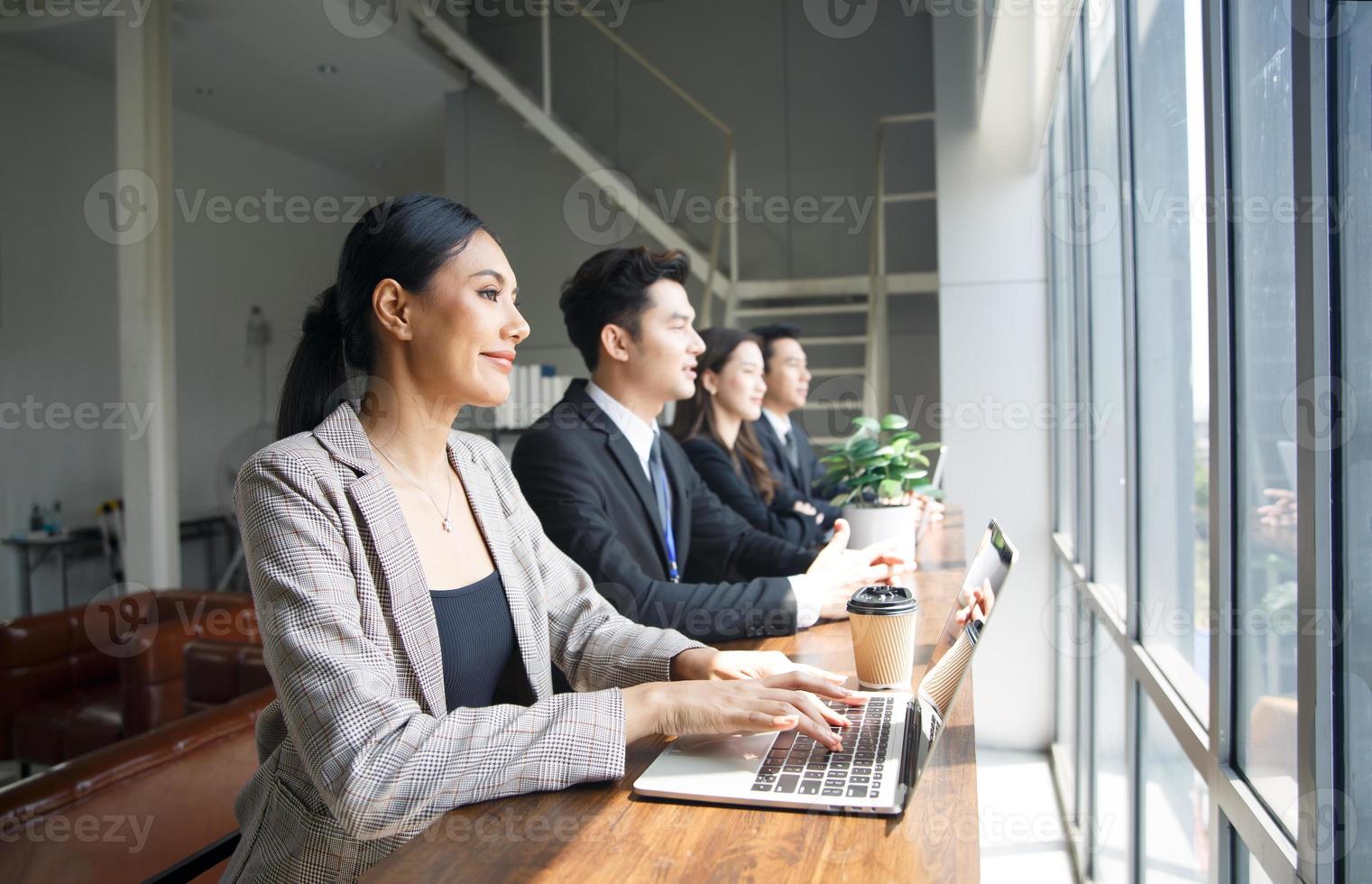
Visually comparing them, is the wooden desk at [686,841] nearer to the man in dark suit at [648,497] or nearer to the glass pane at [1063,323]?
the man in dark suit at [648,497]

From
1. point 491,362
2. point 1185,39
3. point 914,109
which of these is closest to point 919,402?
point 914,109

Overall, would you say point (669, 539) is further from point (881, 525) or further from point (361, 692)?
point (361, 692)

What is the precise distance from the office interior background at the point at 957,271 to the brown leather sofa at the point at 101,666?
1.50 metres

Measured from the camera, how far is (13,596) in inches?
226

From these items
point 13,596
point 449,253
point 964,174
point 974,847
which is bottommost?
point 13,596

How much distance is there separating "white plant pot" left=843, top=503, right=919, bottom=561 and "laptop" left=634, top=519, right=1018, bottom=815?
859mm

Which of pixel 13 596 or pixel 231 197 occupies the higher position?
pixel 231 197

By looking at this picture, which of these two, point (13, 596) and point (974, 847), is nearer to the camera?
point (974, 847)

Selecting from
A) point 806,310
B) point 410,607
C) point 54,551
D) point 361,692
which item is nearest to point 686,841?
point 361,692

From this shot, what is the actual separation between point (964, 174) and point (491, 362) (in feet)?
12.1

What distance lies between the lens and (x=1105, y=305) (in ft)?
9.80

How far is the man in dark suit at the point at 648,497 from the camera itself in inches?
66.7

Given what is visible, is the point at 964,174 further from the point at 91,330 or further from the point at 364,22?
the point at 91,330

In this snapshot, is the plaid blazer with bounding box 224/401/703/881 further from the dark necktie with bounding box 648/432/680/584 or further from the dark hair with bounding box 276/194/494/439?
the dark necktie with bounding box 648/432/680/584
